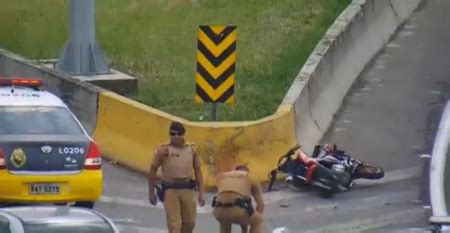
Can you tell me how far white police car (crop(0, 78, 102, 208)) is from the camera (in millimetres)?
15141

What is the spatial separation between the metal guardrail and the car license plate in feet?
13.4

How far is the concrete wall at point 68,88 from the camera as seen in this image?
64.9ft

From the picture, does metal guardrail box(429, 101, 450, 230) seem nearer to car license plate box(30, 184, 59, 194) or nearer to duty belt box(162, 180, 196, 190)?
duty belt box(162, 180, 196, 190)

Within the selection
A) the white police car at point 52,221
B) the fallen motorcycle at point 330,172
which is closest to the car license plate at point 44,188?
the fallen motorcycle at point 330,172

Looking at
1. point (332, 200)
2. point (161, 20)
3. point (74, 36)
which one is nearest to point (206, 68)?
point (332, 200)

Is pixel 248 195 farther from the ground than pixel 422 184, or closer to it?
farther from the ground

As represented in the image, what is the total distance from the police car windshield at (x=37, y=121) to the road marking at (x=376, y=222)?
2.94 meters

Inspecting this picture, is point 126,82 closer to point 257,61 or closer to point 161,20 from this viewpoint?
point 257,61

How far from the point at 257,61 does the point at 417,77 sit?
280cm

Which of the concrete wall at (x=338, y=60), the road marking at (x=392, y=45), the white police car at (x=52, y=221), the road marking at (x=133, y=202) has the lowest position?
the road marking at (x=133, y=202)

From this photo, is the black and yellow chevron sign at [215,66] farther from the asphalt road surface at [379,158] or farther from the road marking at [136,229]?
the road marking at [136,229]

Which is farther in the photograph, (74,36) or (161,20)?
(161,20)

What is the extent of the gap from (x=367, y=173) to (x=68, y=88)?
4.95 m

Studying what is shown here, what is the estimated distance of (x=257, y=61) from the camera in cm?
2438
